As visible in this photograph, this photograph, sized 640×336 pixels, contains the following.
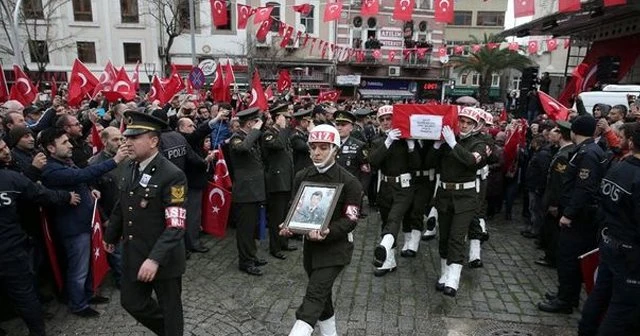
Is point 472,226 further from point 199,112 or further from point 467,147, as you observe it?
point 199,112

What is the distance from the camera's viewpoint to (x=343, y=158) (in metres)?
8.99

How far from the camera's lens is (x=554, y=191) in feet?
20.6

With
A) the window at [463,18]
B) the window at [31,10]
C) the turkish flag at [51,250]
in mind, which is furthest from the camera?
the window at [463,18]

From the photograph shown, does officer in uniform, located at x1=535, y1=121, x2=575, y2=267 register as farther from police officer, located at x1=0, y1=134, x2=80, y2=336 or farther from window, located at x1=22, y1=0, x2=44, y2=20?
window, located at x1=22, y1=0, x2=44, y2=20

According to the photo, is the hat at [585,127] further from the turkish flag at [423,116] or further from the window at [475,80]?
the window at [475,80]

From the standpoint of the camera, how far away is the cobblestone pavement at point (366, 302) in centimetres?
492

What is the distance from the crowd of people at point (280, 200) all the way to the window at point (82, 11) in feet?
89.0

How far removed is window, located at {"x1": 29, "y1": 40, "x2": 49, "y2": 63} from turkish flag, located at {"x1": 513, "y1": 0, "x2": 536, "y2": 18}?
2792 centimetres

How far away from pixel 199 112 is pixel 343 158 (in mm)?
3194

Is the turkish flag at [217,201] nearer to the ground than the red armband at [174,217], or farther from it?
nearer to the ground

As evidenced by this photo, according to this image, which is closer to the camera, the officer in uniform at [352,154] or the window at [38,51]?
the officer in uniform at [352,154]

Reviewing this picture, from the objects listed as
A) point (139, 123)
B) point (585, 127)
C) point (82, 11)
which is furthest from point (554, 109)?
point (82, 11)

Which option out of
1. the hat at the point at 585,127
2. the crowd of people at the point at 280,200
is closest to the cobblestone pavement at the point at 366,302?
the crowd of people at the point at 280,200

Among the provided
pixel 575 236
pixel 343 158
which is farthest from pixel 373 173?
pixel 575 236
